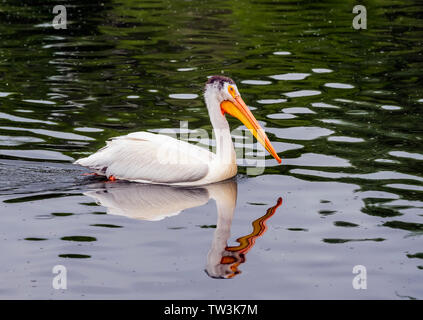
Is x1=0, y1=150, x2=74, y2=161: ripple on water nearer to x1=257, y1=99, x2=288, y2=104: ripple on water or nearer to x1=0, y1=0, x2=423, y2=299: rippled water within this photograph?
x1=0, y1=0, x2=423, y2=299: rippled water

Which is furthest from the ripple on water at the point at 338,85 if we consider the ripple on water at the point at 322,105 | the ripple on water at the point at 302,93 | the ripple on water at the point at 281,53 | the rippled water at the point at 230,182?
the ripple on water at the point at 281,53

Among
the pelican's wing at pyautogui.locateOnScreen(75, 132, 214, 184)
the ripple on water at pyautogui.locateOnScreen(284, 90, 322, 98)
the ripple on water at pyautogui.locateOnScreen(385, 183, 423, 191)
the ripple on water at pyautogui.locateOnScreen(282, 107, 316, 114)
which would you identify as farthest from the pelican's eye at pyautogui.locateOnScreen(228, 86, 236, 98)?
the ripple on water at pyautogui.locateOnScreen(284, 90, 322, 98)

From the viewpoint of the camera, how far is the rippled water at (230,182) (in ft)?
21.3

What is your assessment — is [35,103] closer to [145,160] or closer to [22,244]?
[145,160]

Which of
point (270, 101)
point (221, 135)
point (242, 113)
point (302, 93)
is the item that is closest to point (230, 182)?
point (221, 135)

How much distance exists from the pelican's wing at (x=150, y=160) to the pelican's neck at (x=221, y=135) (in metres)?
0.15

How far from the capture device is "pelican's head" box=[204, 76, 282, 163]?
350 inches

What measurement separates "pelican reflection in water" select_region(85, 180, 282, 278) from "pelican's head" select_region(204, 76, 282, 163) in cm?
61

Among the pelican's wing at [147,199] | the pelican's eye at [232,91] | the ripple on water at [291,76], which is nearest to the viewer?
the pelican's wing at [147,199]

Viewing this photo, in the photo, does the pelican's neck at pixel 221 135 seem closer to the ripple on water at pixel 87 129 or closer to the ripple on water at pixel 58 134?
the ripple on water at pixel 58 134

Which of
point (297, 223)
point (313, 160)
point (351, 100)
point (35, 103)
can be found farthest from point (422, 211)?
point (35, 103)

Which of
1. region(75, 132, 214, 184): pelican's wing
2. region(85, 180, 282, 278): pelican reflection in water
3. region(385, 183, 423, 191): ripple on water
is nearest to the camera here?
region(85, 180, 282, 278): pelican reflection in water

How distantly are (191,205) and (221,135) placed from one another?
1148mm

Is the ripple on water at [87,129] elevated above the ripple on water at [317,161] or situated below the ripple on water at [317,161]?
above
